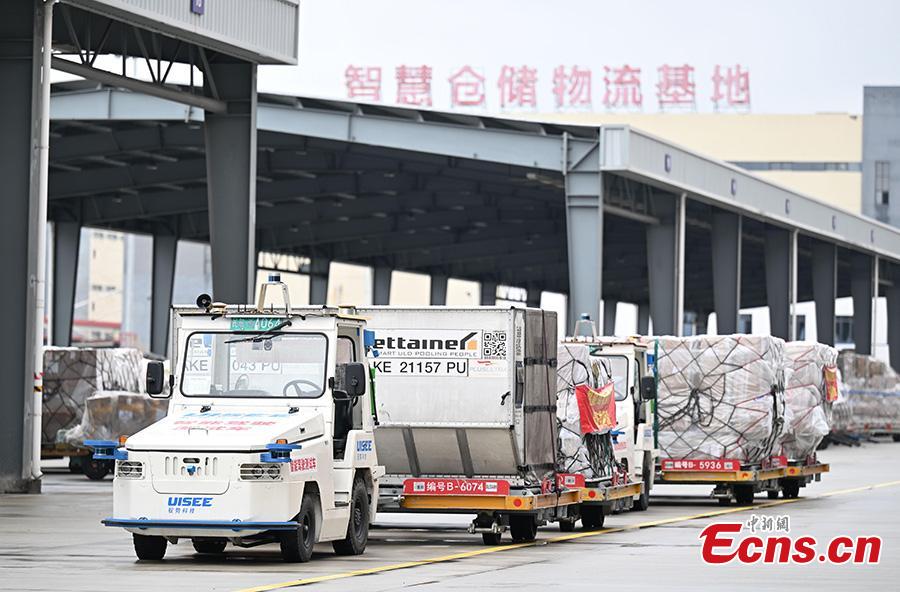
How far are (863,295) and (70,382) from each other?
43.3 metres

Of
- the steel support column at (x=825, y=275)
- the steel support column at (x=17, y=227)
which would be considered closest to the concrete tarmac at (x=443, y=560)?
the steel support column at (x=17, y=227)

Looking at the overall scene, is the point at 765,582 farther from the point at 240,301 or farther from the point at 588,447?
the point at 240,301

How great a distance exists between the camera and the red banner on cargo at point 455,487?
18344 millimetres

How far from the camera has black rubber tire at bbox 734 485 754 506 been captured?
2708 cm

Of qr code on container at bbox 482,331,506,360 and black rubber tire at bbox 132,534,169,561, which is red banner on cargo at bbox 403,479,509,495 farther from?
black rubber tire at bbox 132,534,169,561

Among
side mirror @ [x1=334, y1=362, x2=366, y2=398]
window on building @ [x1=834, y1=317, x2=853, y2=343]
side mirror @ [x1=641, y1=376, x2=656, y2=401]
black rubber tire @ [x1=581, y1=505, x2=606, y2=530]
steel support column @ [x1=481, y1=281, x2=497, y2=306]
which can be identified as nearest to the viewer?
side mirror @ [x1=334, y1=362, x2=366, y2=398]

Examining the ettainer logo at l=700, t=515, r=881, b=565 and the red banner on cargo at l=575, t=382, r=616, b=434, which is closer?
the ettainer logo at l=700, t=515, r=881, b=565

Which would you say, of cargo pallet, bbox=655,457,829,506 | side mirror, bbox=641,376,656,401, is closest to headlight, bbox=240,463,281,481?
side mirror, bbox=641,376,656,401

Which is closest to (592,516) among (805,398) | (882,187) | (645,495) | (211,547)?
(645,495)

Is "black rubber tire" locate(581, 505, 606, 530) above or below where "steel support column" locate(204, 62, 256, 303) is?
below

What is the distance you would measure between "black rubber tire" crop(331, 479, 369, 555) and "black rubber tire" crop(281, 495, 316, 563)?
0.83 metres

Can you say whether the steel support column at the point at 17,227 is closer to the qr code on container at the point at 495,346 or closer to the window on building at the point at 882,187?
the qr code on container at the point at 495,346

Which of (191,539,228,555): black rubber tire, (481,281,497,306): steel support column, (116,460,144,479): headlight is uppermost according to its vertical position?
(481,281,497,306): steel support column

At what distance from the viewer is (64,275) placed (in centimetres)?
5675
